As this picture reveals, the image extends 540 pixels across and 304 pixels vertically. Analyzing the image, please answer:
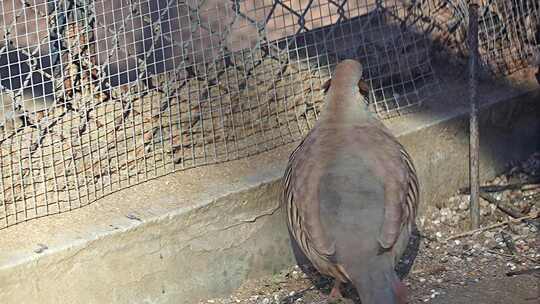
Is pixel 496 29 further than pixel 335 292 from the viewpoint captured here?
Yes

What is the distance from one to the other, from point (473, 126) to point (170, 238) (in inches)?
67.4

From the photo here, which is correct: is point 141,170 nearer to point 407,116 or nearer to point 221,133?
point 221,133

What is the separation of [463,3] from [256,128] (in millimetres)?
1367

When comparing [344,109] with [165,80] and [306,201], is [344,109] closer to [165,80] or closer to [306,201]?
[306,201]

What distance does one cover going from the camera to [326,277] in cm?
495

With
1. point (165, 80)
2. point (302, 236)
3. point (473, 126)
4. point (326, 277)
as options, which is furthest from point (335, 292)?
point (165, 80)

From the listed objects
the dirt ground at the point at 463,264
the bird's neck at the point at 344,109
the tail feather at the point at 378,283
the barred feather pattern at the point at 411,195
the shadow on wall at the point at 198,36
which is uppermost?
the shadow on wall at the point at 198,36

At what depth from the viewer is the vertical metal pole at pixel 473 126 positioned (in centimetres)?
501

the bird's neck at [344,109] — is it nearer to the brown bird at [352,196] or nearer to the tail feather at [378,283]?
the brown bird at [352,196]

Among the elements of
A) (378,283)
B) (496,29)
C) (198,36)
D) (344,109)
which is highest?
(198,36)

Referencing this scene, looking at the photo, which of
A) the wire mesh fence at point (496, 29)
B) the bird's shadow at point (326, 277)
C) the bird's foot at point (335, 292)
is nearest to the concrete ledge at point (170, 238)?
the bird's shadow at point (326, 277)

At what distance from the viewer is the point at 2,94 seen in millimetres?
4531

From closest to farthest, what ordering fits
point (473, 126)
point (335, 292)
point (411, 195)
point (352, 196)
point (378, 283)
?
point (378, 283), point (352, 196), point (411, 195), point (335, 292), point (473, 126)

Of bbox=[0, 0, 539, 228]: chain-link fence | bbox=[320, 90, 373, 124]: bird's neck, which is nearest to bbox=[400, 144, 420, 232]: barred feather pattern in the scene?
bbox=[320, 90, 373, 124]: bird's neck
